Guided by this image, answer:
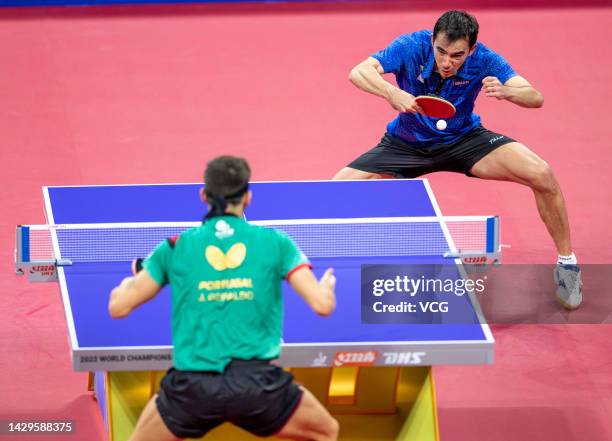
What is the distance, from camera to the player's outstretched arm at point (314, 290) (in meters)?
4.99

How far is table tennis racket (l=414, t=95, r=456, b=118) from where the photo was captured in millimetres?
7273

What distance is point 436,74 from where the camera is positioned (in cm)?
783

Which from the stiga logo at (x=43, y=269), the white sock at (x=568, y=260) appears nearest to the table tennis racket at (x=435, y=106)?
the white sock at (x=568, y=260)

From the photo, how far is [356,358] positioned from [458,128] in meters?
2.66

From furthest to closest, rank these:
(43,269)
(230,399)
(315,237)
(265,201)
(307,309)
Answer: (265,201)
(315,237)
(43,269)
(307,309)
(230,399)

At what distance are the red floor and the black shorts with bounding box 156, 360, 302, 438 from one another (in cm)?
168

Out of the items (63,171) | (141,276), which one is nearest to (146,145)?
(63,171)

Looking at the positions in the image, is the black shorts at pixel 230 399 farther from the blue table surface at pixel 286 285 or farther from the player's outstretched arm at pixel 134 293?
the blue table surface at pixel 286 285

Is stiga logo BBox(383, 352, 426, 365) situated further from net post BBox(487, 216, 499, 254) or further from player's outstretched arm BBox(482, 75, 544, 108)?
player's outstretched arm BBox(482, 75, 544, 108)

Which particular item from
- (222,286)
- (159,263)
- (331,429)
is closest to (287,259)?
(222,286)

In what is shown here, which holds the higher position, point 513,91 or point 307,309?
point 513,91

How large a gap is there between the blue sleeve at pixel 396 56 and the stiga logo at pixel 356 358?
2660 millimetres

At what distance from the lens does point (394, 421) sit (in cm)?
660

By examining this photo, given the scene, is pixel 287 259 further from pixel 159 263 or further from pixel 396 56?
pixel 396 56
